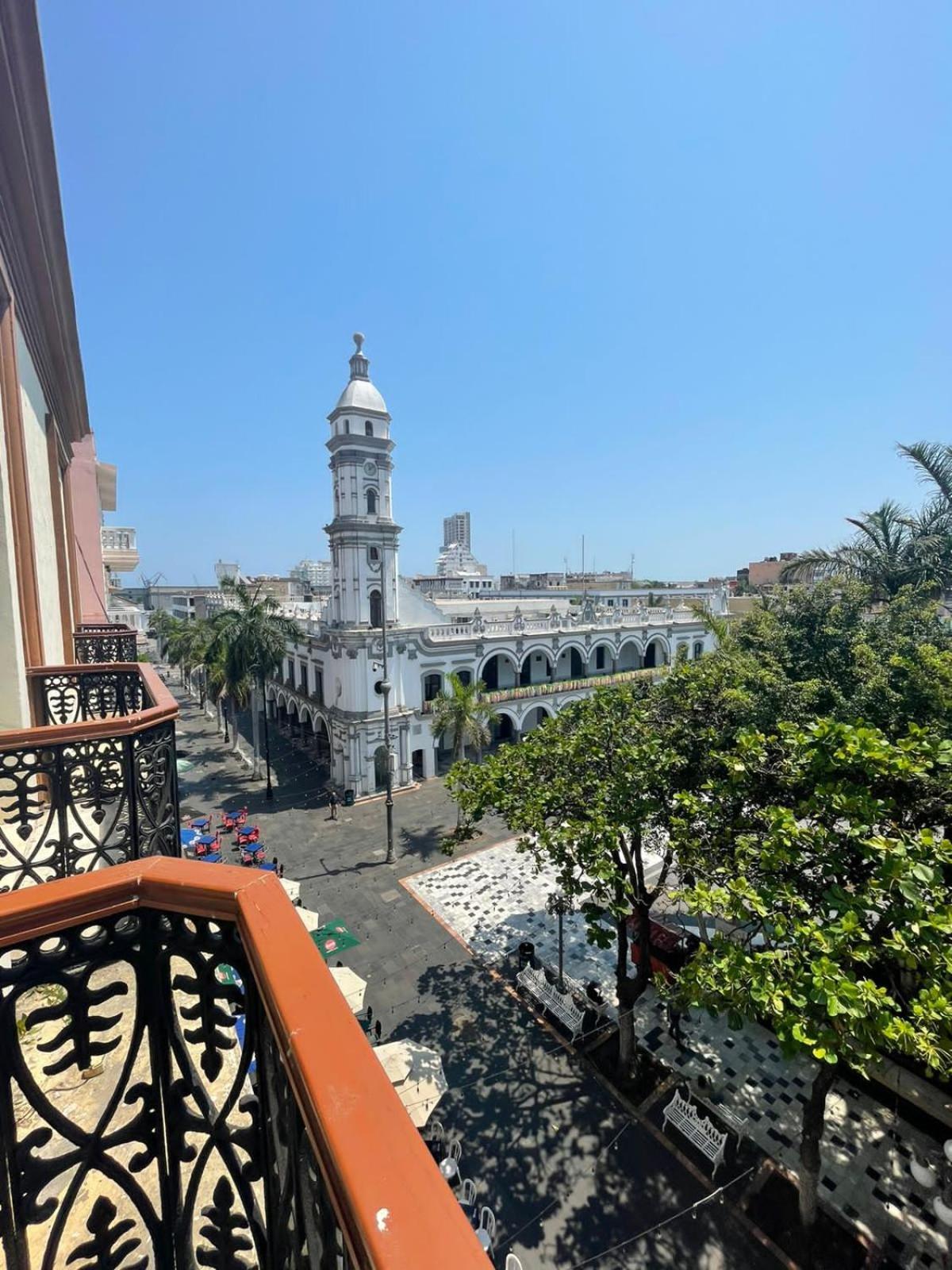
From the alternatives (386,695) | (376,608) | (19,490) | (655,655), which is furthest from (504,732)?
(19,490)

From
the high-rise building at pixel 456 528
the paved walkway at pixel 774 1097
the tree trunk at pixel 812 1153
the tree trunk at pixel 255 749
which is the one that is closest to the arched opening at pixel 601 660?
the tree trunk at pixel 255 749

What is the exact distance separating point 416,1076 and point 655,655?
32785 mm

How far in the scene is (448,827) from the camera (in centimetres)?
2266

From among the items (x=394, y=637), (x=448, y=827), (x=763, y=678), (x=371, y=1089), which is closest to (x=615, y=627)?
(x=394, y=637)

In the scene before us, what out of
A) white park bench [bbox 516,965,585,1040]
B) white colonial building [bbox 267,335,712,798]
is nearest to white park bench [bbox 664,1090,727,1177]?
white park bench [bbox 516,965,585,1040]

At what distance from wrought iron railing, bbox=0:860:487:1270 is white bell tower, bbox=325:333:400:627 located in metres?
23.1

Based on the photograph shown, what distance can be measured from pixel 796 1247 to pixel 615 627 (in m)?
29.4

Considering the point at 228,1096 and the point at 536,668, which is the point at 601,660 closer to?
the point at 536,668

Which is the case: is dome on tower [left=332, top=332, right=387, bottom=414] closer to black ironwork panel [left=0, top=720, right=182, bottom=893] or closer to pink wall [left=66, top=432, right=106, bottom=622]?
pink wall [left=66, top=432, right=106, bottom=622]

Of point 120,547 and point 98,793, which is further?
point 120,547

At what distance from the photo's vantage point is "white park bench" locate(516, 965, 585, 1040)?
11922 mm

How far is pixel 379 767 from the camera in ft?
85.3

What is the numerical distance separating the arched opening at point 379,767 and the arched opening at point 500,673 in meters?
7.44

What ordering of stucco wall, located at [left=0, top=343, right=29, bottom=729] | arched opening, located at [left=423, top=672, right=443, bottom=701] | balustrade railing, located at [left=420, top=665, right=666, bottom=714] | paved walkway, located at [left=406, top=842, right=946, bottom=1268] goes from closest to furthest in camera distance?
→ stucco wall, located at [left=0, top=343, right=29, bottom=729]
paved walkway, located at [left=406, top=842, right=946, bottom=1268]
arched opening, located at [left=423, top=672, right=443, bottom=701]
balustrade railing, located at [left=420, top=665, right=666, bottom=714]
